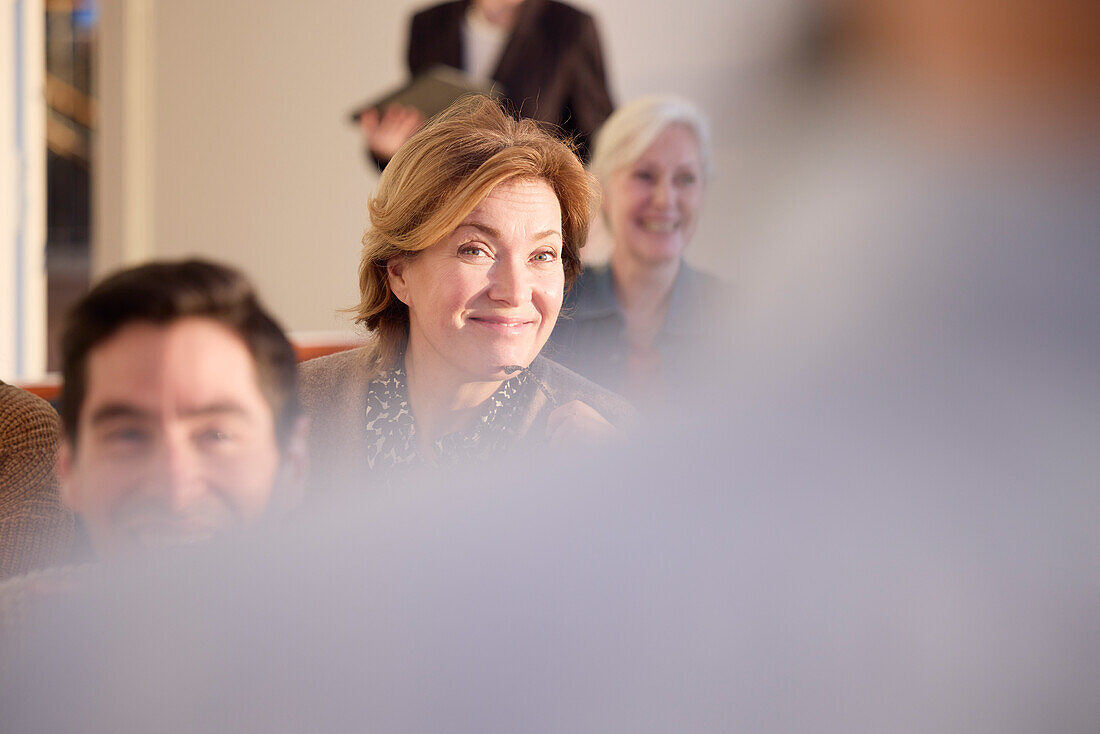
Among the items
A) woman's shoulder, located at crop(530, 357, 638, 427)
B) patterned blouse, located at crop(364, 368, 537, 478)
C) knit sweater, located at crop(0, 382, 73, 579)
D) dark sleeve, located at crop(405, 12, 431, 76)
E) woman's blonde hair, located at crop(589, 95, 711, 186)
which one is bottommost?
knit sweater, located at crop(0, 382, 73, 579)

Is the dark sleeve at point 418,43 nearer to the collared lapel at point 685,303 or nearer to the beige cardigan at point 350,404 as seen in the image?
the collared lapel at point 685,303

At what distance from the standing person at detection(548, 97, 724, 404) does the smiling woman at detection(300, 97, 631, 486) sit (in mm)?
106

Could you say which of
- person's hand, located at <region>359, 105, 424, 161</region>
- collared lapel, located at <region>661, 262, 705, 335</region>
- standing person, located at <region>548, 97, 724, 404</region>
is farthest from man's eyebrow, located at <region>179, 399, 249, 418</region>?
person's hand, located at <region>359, 105, 424, 161</region>

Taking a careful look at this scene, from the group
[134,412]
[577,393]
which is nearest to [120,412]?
[134,412]

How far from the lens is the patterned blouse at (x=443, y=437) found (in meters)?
0.53

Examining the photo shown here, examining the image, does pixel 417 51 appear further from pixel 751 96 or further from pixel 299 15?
pixel 751 96

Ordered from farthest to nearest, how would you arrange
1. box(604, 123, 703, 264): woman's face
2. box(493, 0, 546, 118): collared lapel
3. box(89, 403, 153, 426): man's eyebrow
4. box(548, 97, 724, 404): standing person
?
box(493, 0, 546, 118): collared lapel, box(604, 123, 703, 264): woman's face, box(548, 97, 724, 404): standing person, box(89, 403, 153, 426): man's eyebrow

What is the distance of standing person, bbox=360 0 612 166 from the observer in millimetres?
1750

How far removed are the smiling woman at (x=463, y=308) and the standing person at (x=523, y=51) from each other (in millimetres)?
983

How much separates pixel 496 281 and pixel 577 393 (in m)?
0.10

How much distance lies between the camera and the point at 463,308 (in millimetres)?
520

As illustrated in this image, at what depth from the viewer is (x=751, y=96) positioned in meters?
1.37

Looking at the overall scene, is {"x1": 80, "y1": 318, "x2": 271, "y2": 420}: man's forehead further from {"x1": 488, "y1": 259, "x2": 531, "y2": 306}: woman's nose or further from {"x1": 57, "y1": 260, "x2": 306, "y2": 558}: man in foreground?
{"x1": 488, "y1": 259, "x2": 531, "y2": 306}: woman's nose

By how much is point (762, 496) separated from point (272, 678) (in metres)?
0.25
